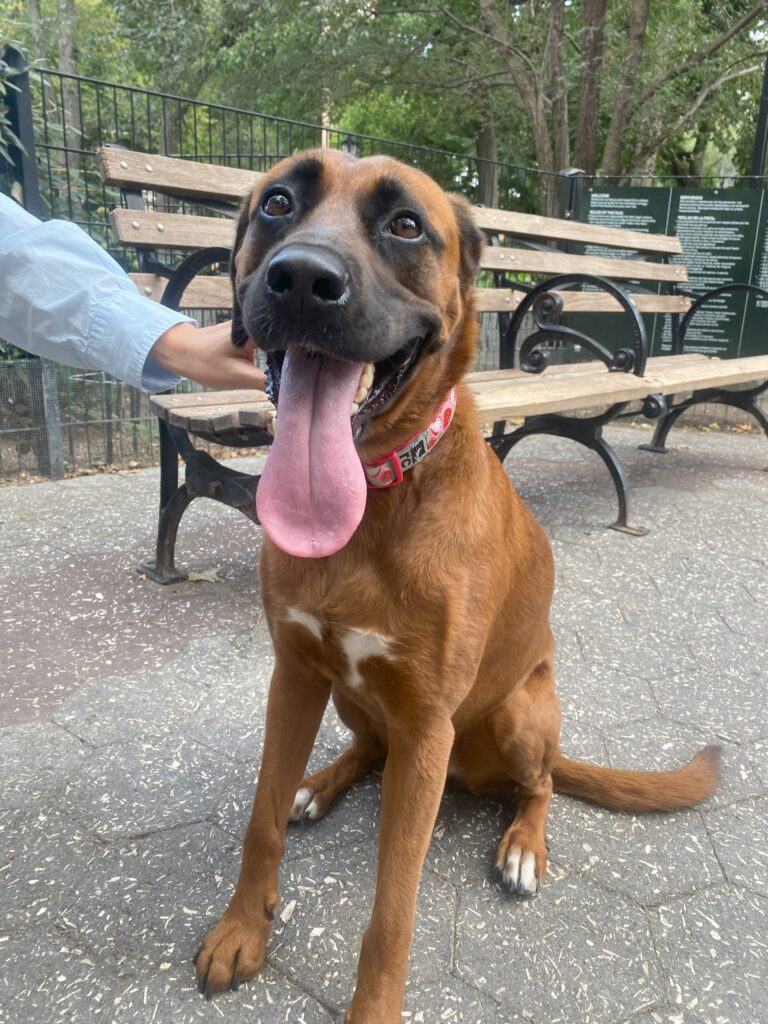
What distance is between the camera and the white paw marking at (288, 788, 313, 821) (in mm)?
2047

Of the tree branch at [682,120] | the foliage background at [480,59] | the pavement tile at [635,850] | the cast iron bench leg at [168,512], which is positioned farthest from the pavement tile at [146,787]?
the tree branch at [682,120]

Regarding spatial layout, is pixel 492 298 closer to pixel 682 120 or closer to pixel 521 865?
pixel 521 865

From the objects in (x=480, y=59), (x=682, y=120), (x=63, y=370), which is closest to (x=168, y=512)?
(x=63, y=370)

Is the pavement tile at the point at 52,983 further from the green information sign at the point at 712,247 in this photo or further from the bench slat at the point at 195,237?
the green information sign at the point at 712,247

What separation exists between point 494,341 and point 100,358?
5864mm

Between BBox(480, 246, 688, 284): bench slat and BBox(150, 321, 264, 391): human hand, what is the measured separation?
2997 millimetres

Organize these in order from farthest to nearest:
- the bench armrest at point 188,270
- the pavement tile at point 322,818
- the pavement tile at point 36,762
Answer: the bench armrest at point 188,270 < the pavement tile at point 36,762 < the pavement tile at point 322,818

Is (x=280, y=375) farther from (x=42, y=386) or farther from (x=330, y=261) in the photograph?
(x=42, y=386)

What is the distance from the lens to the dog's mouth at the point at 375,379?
4.95 feet

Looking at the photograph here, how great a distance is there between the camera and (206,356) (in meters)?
1.89

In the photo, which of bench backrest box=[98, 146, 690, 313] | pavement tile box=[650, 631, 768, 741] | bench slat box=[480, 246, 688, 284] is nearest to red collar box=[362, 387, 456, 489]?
bench backrest box=[98, 146, 690, 313]

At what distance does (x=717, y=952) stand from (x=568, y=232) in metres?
5.13

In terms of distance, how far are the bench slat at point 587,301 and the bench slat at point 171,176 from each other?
4.89ft

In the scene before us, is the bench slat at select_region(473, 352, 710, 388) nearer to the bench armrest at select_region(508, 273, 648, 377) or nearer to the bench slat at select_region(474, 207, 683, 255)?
the bench armrest at select_region(508, 273, 648, 377)
